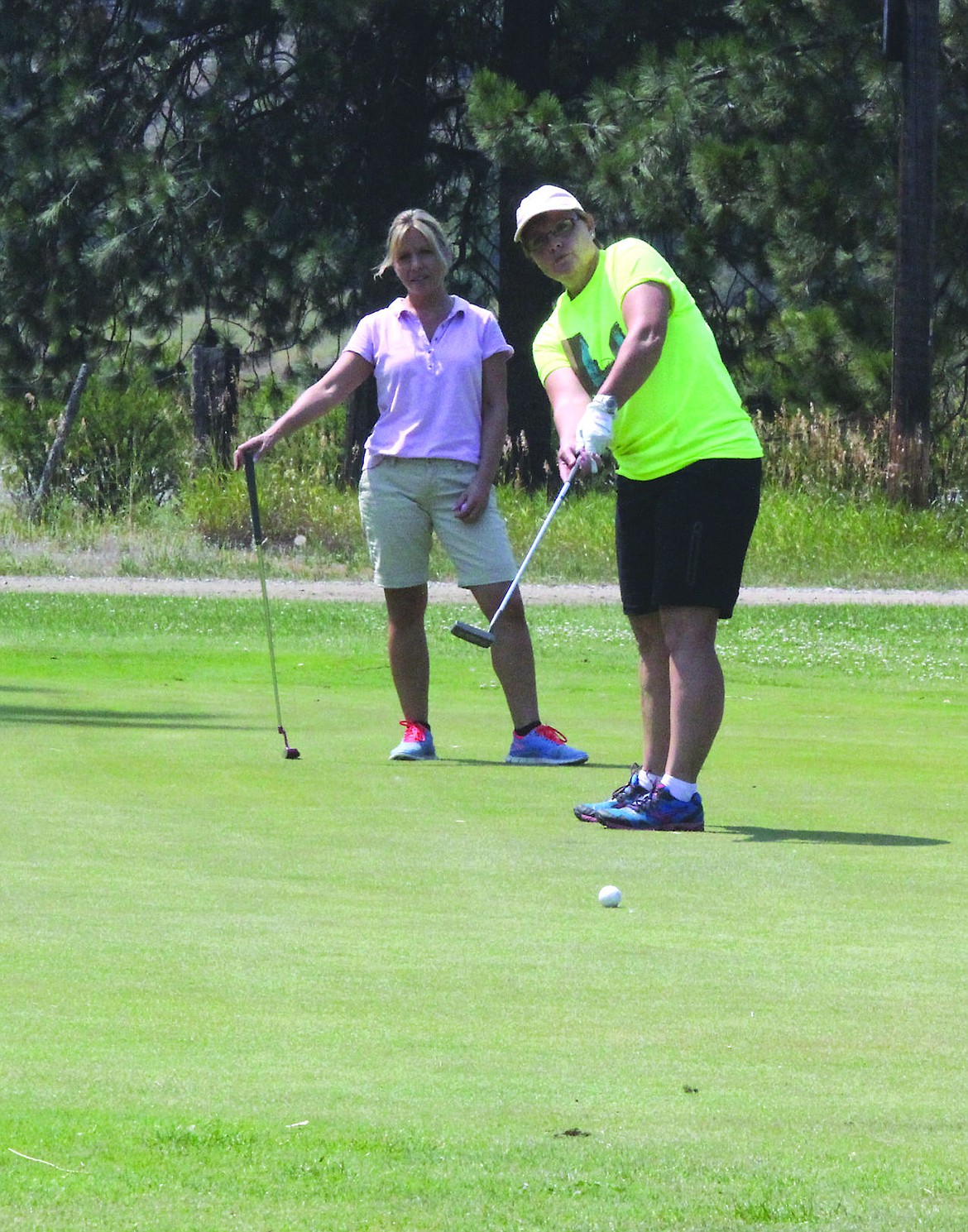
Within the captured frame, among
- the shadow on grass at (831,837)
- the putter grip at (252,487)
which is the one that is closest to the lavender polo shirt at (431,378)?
the putter grip at (252,487)

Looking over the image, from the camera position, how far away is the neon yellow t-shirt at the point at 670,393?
592cm

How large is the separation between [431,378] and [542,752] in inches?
51.9

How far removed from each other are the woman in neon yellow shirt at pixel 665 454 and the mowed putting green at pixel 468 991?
263mm

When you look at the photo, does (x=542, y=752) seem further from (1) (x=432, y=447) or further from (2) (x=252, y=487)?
(2) (x=252, y=487)

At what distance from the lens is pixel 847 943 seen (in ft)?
13.8

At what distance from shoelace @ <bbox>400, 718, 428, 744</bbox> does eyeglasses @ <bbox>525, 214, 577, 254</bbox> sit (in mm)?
1935

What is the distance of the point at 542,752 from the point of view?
725 cm

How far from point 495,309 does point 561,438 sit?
20110 millimetres

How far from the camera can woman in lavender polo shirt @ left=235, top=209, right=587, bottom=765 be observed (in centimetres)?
739

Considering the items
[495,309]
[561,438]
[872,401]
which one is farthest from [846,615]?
[495,309]

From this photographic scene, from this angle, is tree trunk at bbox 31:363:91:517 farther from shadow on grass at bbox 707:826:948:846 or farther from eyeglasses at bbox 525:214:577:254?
Answer: shadow on grass at bbox 707:826:948:846

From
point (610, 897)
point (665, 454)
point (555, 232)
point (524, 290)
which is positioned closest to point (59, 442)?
point (524, 290)

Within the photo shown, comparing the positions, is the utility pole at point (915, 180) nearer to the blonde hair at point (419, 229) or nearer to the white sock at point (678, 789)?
the blonde hair at point (419, 229)

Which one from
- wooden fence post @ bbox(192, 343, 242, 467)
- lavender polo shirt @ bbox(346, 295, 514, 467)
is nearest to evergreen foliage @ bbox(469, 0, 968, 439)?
wooden fence post @ bbox(192, 343, 242, 467)
